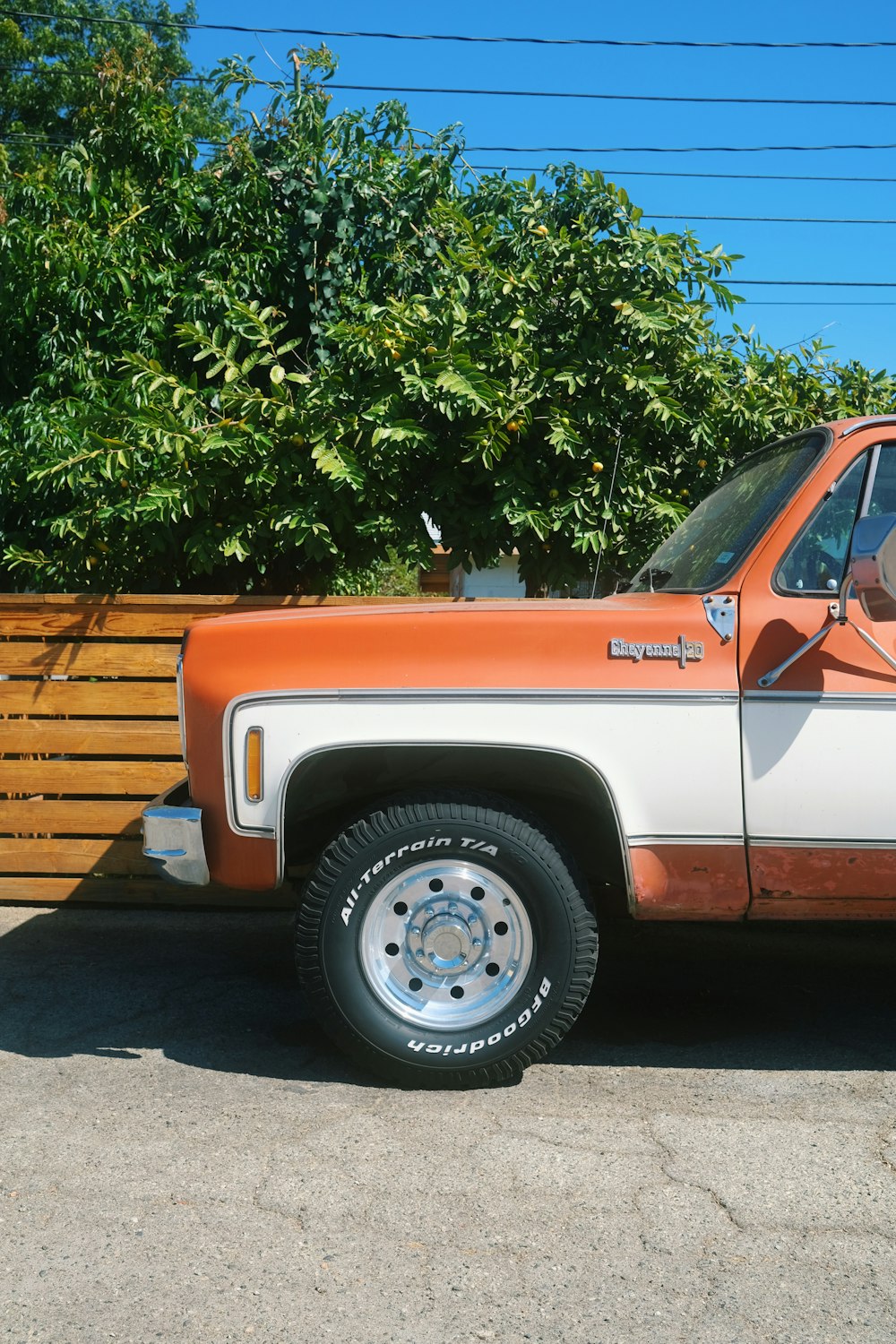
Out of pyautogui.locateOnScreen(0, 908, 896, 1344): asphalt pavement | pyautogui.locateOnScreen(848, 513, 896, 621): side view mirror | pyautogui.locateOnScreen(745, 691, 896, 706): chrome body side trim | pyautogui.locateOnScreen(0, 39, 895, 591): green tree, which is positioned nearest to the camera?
pyautogui.locateOnScreen(0, 908, 896, 1344): asphalt pavement

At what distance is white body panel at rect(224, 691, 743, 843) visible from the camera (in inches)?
156

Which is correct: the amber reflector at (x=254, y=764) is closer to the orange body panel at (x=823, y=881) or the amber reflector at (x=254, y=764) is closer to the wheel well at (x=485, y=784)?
the wheel well at (x=485, y=784)

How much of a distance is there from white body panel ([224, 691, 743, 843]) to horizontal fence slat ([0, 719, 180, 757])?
2.15m

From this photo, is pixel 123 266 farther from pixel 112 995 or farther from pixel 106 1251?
pixel 106 1251

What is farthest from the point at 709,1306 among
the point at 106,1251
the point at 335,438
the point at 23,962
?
the point at 335,438

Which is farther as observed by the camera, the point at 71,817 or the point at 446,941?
the point at 71,817

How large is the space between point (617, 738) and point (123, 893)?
125 inches

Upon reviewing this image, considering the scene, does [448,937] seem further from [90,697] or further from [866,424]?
[90,697]

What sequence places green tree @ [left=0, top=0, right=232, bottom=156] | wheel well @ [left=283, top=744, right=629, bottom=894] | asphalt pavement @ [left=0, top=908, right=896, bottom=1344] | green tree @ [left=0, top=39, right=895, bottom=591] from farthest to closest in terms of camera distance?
green tree @ [left=0, top=0, right=232, bottom=156], green tree @ [left=0, top=39, right=895, bottom=591], wheel well @ [left=283, top=744, right=629, bottom=894], asphalt pavement @ [left=0, top=908, right=896, bottom=1344]

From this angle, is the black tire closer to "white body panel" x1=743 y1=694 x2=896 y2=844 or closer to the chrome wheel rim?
the chrome wheel rim

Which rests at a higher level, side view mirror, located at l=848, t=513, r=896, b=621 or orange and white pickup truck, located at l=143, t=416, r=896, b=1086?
side view mirror, located at l=848, t=513, r=896, b=621

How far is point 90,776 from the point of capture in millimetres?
6090

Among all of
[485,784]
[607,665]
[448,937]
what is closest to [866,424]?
[607,665]

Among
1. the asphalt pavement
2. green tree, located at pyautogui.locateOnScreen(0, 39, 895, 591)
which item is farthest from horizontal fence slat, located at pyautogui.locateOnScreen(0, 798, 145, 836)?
green tree, located at pyautogui.locateOnScreen(0, 39, 895, 591)
